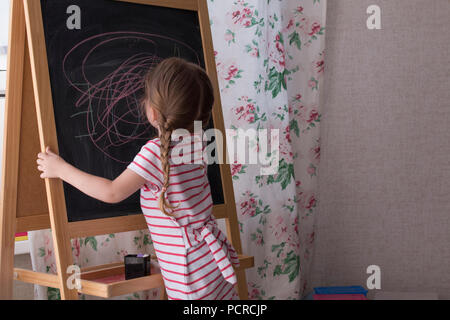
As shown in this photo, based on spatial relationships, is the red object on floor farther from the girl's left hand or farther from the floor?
the girl's left hand

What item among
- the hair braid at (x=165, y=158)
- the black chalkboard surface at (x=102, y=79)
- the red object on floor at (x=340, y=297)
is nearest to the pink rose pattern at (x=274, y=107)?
the red object on floor at (x=340, y=297)

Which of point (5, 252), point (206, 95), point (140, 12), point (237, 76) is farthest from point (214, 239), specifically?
point (237, 76)

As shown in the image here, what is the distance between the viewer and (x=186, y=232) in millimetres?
1474

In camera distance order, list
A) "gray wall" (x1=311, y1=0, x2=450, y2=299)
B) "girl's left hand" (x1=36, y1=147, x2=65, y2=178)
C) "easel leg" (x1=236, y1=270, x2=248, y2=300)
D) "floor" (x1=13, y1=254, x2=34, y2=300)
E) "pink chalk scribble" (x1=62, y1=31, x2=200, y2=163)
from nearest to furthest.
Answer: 1. "girl's left hand" (x1=36, y1=147, x2=65, y2=178)
2. "pink chalk scribble" (x1=62, y1=31, x2=200, y2=163)
3. "easel leg" (x1=236, y1=270, x2=248, y2=300)
4. "floor" (x1=13, y1=254, x2=34, y2=300)
5. "gray wall" (x1=311, y1=0, x2=450, y2=299)

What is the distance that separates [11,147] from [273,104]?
1192mm

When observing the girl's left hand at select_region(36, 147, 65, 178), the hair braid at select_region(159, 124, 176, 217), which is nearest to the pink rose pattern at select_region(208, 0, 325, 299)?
the hair braid at select_region(159, 124, 176, 217)

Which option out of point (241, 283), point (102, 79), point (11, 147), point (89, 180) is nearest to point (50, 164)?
point (89, 180)

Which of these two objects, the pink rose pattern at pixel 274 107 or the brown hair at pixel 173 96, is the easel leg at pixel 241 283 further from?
the brown hair at pixel 173 96

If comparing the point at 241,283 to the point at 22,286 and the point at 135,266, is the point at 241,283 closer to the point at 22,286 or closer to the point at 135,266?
the point at 135,266

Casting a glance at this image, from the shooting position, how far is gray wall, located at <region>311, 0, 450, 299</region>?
7.94ft

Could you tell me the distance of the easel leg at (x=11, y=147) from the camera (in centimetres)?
147

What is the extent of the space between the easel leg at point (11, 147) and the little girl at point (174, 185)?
0.58ft

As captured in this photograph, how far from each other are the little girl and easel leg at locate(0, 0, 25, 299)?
18cm
